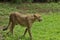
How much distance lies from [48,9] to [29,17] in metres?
7.87

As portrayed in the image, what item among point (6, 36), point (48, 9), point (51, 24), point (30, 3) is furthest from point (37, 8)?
point (6, 36)

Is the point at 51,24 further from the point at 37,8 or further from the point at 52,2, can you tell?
the point at 52,2

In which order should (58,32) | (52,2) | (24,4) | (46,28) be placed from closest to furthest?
1. (58,32)
2. (46,28)
3. (24,4)
4. (52,2)

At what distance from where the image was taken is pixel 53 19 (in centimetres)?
1327

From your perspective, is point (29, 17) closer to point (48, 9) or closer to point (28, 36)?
point (28, 36)

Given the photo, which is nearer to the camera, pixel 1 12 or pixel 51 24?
pixel 51 24

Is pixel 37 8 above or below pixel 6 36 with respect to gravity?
below

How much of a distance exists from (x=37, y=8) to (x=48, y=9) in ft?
2.52

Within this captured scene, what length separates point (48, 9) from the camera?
656 inches

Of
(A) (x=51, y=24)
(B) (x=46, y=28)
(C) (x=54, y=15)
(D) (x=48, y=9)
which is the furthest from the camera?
(D) (x=48, y=9)

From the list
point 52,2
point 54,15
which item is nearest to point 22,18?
point 54,15

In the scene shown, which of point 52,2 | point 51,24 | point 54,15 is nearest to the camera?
point 51,24

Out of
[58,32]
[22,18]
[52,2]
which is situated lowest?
[52,2]

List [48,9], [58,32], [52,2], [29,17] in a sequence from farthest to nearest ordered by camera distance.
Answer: [52,2] → [48,9] → [58,32] → [29,17]
